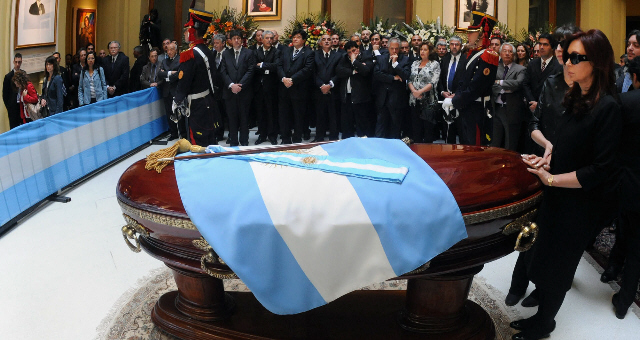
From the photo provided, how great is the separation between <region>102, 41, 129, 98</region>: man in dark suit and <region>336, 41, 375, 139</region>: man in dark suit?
142 inches

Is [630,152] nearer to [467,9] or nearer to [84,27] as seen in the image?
[467,9]

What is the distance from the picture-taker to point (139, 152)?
799 cm

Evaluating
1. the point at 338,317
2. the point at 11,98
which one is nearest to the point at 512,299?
the point at 338,317

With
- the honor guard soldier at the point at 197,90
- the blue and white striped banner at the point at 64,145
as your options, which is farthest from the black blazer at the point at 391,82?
the blue and white striped banner at the point at 64,145

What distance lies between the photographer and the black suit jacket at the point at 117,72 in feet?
31.8

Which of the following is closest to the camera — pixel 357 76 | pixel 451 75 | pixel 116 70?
pixel 451 75

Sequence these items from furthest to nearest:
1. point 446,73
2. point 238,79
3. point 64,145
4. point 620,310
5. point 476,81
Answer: point 238,79, point 446,73, point 476,81, point 64,145, point 620,310

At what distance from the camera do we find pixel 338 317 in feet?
9.95

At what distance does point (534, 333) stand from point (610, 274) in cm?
114

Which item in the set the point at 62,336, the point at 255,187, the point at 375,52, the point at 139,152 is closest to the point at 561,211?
the point at 255,187

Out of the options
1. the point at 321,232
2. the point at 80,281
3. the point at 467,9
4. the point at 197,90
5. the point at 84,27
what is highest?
the point at 467,9

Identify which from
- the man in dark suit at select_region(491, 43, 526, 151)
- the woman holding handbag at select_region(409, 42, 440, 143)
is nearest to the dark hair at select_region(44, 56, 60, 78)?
the woman holding handbag at select_region(409, 42, 440, 143)

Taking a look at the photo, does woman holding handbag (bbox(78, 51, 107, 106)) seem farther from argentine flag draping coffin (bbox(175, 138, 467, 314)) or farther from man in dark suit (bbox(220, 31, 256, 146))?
argentine flag draping coffin (bbox(175, 138, 467, 314))

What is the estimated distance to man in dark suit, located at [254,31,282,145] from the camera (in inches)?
329
